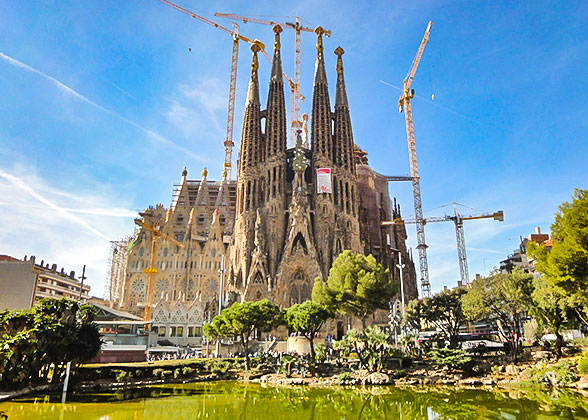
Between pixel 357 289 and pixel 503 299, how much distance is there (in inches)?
503

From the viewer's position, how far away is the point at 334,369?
116 feet

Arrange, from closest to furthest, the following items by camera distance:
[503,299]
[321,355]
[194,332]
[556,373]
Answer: [556,373] → [503,299] → [321,355] → [194,332]

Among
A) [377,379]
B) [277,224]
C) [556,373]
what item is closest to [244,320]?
[377,379]

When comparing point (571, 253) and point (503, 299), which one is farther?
point (503, 299)

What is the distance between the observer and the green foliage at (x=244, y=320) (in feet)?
123

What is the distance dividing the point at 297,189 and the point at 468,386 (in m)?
51.3

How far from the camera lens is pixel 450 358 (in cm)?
3209

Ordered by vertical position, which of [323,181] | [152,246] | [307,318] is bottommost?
[307,318]

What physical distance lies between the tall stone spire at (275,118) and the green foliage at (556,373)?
59413 millimetres

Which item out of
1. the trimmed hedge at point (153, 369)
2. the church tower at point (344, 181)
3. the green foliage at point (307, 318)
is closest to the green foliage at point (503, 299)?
the green foliage at point (307, 318)

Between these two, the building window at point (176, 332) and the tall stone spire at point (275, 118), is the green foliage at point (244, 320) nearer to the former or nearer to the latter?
the building window at point (176, 332)

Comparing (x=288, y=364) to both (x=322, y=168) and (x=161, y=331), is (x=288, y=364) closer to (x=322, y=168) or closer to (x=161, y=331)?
(x=161, y=331)

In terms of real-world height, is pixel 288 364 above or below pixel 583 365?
below

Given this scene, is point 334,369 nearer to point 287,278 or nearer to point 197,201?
point 287,278
